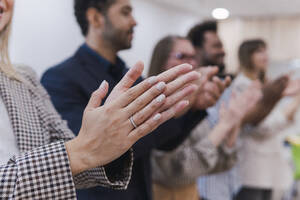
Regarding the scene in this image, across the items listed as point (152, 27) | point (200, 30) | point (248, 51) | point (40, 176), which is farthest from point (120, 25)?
point (152, 27)

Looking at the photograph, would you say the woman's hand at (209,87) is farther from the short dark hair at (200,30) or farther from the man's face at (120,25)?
the short dark hair at (200,30)

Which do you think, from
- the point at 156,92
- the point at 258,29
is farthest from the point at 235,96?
the point at 258,29

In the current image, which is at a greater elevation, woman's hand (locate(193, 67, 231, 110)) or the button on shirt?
the button on shirt

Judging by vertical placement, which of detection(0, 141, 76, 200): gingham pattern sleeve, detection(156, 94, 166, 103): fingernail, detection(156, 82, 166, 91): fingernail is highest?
detection(156, 82, 166, 91): fingernail

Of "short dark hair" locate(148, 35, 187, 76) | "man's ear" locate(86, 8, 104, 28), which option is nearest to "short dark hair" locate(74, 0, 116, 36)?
"man's ear" locate(86, 8, 104, 28)

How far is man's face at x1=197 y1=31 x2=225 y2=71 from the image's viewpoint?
83 centimetres

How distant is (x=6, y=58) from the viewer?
46 centimetres

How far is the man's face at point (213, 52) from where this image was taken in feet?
2.71

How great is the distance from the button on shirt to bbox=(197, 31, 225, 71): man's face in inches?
20.9

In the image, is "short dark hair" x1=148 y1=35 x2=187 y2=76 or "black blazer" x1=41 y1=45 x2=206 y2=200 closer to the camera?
"black blazer" x1=41 y1=45 x2=206 y2=200

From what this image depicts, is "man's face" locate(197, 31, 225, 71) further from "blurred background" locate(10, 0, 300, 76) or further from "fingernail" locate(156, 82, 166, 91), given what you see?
"fingernail" locate(156, 82, 166, 91)

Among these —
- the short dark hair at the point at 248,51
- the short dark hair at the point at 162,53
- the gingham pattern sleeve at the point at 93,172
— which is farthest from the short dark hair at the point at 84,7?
the short dark hair at the point at 248,51

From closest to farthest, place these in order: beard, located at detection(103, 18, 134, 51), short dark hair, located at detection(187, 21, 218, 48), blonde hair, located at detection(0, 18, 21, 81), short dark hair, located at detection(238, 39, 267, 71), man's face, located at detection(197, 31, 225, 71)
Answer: blonde hair, located at detection(0, 18, 21, 81) → beard, located at detection(103, 18, 134, 51) → man's face, located at detection(197, 31, 225, 71) → short dark hair, located at detection(187, 21, 218, 48) → short dark hair, located at detection(238, 39, 267, 71)

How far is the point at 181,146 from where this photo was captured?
2.69 ft
